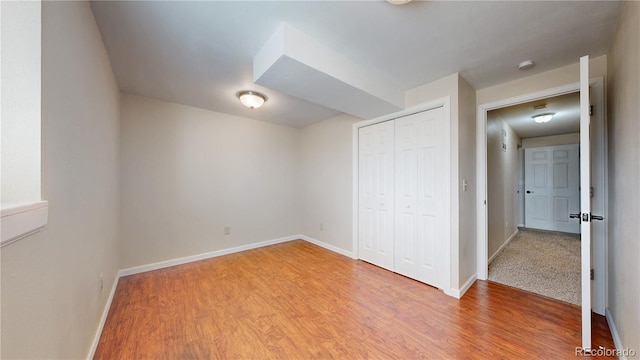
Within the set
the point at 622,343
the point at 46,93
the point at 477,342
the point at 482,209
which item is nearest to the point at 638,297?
the point at 622,343

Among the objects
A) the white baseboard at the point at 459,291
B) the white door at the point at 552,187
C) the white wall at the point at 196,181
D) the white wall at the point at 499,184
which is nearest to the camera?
the white baseboard at the point at 459,291

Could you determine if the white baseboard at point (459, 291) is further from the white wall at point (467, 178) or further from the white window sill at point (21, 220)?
the white window sill at point (21, 220)

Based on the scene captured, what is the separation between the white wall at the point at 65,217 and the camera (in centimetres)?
78

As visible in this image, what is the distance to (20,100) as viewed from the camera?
82 centimetres

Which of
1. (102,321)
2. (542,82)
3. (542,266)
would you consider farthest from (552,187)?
(102,321)

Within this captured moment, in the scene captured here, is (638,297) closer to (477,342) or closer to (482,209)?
(477,342)

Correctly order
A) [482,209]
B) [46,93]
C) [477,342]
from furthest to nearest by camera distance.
Result: 1. [482,209]
2. [477,342]
3. [46,93]

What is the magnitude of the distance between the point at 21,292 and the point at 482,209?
3.55 m

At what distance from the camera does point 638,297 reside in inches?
46.2

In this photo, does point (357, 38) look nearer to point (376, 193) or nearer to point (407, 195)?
point (407, 195)

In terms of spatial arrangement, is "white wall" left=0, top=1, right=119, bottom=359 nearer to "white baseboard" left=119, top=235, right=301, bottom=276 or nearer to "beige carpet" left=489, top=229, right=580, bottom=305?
"white baseboard" left=119, top=235, right=301, bottom=276

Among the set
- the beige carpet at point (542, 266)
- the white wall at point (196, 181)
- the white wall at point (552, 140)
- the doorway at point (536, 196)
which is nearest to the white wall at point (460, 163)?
the beige carpet at point (542, 266)

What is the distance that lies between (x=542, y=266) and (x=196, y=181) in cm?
510

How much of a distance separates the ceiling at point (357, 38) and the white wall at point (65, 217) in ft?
1.29
